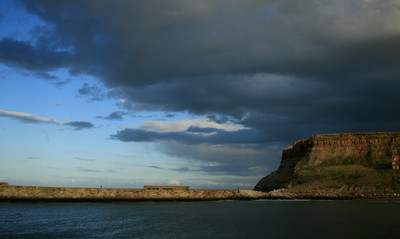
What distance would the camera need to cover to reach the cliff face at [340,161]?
95644 mm

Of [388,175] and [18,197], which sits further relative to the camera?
[388,175]

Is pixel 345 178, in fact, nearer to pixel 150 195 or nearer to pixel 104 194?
pixel 150 195

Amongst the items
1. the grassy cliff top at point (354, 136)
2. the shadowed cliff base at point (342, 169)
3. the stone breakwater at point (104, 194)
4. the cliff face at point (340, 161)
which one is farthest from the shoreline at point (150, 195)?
the grassy cliff top at point (354, 136)

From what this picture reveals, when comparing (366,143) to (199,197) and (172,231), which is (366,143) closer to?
(199,197)

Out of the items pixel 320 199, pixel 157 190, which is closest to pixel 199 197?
pixel 157 190

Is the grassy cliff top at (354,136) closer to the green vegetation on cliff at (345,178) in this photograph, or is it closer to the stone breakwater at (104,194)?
the green vegetation on cliff at (345,178)

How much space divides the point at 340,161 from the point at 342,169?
30.3 feet

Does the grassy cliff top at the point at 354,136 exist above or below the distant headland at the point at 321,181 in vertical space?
above

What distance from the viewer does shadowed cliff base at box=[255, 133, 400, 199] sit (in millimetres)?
87500

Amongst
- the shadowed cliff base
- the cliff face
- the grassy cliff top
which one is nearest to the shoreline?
the shadowed cliff base

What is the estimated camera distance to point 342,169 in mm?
101875

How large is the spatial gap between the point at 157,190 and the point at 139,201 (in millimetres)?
6003

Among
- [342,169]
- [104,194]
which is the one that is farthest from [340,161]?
[104,194]

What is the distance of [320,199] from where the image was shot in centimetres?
8719
